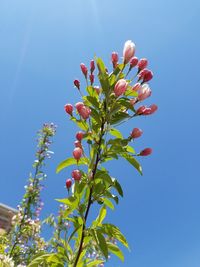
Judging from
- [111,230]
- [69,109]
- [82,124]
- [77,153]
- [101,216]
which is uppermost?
[69,109]

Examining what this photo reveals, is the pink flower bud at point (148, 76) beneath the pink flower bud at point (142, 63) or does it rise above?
beneath

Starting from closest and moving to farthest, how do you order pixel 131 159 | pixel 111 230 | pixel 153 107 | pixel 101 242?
pixel 101 242 → pixel 111 230 → pixel 131 159 → pixel 153 107

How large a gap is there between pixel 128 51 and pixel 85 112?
0.80 meters

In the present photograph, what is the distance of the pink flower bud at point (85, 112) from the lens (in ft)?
8.27

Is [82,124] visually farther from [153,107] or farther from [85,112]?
[153,107]

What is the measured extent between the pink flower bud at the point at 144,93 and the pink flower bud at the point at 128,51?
340 mm

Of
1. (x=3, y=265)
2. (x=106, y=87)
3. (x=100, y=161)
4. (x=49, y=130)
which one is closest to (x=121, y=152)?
(x=100, y=161)

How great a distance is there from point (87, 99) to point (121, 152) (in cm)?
51

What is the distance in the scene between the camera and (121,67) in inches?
114

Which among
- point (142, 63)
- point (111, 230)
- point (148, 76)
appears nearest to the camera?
point (111, 230)

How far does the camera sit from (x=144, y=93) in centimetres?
272

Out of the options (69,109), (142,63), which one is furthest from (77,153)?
(142,63)

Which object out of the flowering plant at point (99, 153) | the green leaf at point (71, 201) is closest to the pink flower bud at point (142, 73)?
the flowering plant at point (99, 153)

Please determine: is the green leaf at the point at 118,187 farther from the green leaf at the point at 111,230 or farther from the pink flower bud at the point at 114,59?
the pink flower bud at the point at 114,59
